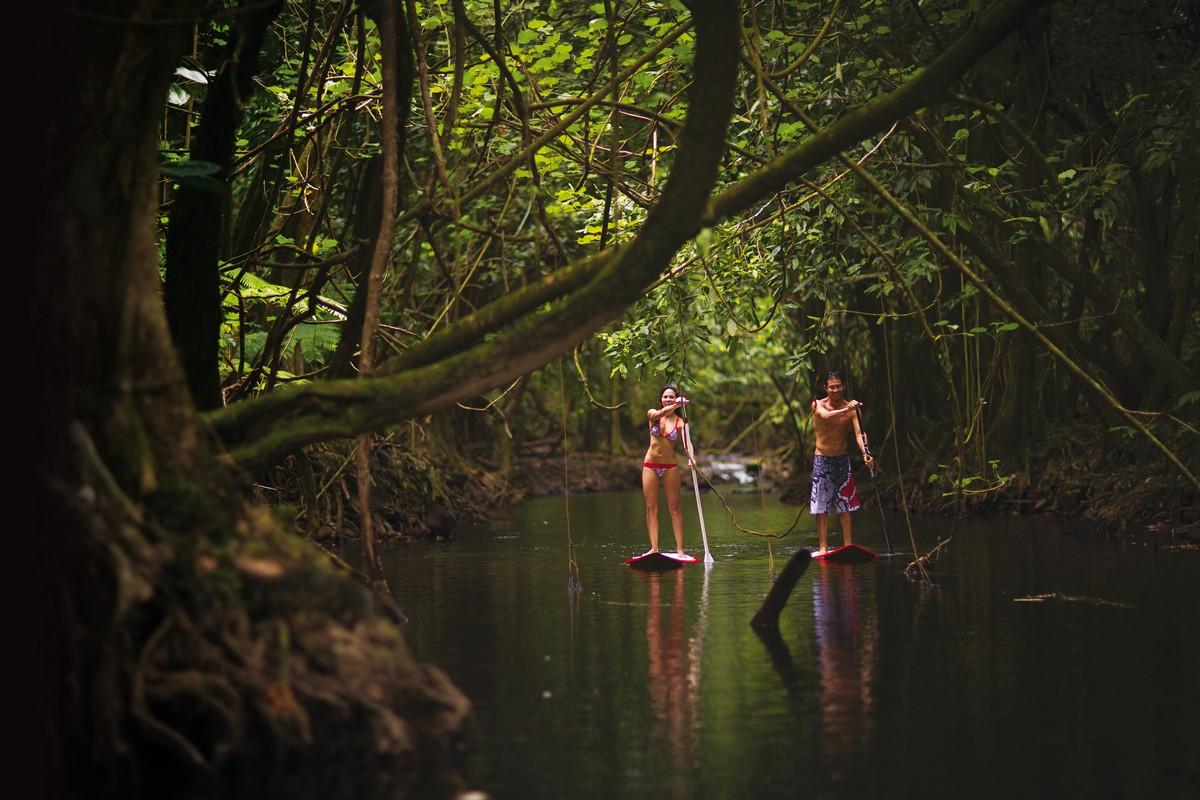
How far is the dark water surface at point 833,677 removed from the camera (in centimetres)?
712

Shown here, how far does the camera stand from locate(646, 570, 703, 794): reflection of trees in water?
7785 mm

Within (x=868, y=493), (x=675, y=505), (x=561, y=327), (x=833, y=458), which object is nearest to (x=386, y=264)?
(x=561, y=327)

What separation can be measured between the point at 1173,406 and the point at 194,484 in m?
16.2

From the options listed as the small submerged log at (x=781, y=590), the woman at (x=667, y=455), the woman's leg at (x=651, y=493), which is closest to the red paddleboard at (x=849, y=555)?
the woman at (x=667, y=455)

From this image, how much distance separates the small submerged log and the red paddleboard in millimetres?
5669

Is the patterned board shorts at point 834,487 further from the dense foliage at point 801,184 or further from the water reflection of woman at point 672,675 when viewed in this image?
the water reflection of woman at point 672,675

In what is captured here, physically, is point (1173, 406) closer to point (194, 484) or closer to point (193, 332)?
point (193, 332)

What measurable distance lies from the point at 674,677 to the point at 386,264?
120 inches

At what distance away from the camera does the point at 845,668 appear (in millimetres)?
9906

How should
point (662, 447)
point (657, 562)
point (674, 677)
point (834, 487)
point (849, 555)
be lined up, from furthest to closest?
point (834, 487)
point (662, 447)
point (849, 555)
point (657, 562)
point (674, 677)

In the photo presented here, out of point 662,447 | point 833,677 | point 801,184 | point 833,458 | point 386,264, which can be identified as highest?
point 801,184

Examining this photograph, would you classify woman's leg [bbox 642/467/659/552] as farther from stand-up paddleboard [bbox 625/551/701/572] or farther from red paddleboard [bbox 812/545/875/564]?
red paddleboard [bbox 812/545/875/564]

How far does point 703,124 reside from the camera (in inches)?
339

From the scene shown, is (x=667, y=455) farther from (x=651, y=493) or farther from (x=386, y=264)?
(x=386, y=264)
